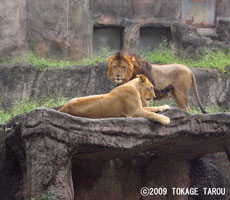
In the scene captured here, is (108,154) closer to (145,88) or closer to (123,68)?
(145,88)

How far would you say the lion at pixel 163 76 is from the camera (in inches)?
296

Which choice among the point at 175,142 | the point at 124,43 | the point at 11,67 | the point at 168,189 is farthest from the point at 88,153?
the point at 124,43

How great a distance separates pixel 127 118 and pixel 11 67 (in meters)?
4.71

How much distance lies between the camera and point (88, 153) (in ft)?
17.9

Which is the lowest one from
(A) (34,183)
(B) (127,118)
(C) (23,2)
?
(A) (34,183)

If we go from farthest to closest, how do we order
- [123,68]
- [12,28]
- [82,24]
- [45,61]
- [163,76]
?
[82,24] < [12,28] < [45,61] < [163,76] < [123,68]

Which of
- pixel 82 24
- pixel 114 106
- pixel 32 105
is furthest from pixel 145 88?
pixel 82 24

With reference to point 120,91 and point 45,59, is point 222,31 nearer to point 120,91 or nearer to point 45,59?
point 45,59

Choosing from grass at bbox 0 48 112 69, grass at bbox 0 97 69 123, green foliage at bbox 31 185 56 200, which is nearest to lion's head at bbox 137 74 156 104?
green foliage at bbox 31 185 56 200

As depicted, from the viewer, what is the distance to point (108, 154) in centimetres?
567

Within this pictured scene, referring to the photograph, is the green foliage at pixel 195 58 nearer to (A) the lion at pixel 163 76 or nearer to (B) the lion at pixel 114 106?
(A) the lion at pixel 163 76

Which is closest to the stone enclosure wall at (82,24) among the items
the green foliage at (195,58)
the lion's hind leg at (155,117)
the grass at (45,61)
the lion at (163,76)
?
the grass at (45,61)

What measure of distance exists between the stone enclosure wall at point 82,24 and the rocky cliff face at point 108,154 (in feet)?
15.2

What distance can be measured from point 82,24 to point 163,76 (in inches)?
146
